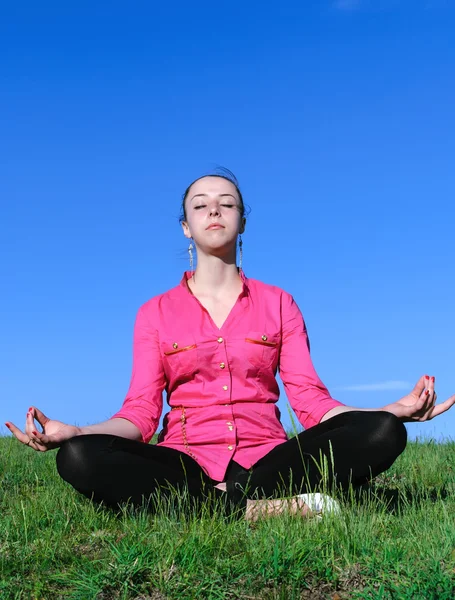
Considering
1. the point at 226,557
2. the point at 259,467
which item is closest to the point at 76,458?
the point at 259,467

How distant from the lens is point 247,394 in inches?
204

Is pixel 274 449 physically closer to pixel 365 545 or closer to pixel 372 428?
pixel 372 428

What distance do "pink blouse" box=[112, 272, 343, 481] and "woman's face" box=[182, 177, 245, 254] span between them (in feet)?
Result: 1.41

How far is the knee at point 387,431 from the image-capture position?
15.5 feet

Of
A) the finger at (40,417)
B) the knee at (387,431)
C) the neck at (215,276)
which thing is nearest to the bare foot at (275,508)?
the knee at (387,431)

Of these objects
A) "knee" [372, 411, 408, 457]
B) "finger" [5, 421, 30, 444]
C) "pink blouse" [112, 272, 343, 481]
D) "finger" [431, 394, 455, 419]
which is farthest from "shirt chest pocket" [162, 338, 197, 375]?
"finger" [431, 394, 455, 419]

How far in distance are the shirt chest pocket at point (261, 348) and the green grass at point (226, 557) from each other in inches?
45.2

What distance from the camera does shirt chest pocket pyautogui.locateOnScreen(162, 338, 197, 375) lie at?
525 centimetres

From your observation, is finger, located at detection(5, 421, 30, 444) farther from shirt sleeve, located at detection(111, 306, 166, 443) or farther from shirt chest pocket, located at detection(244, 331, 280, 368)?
shirt chest pocket, located at detection(244, 331, 280, 368)

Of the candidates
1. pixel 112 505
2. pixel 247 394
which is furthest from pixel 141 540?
pixel 247 394

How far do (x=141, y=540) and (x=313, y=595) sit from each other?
973 mm

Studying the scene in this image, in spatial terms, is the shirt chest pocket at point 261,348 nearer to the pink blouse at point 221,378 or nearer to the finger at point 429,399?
the pink blouse at point 221,378

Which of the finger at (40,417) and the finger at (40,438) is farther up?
the finger at (40,417)

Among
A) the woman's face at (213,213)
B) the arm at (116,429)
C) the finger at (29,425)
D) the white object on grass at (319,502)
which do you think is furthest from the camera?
the woman's face at (213,213)
